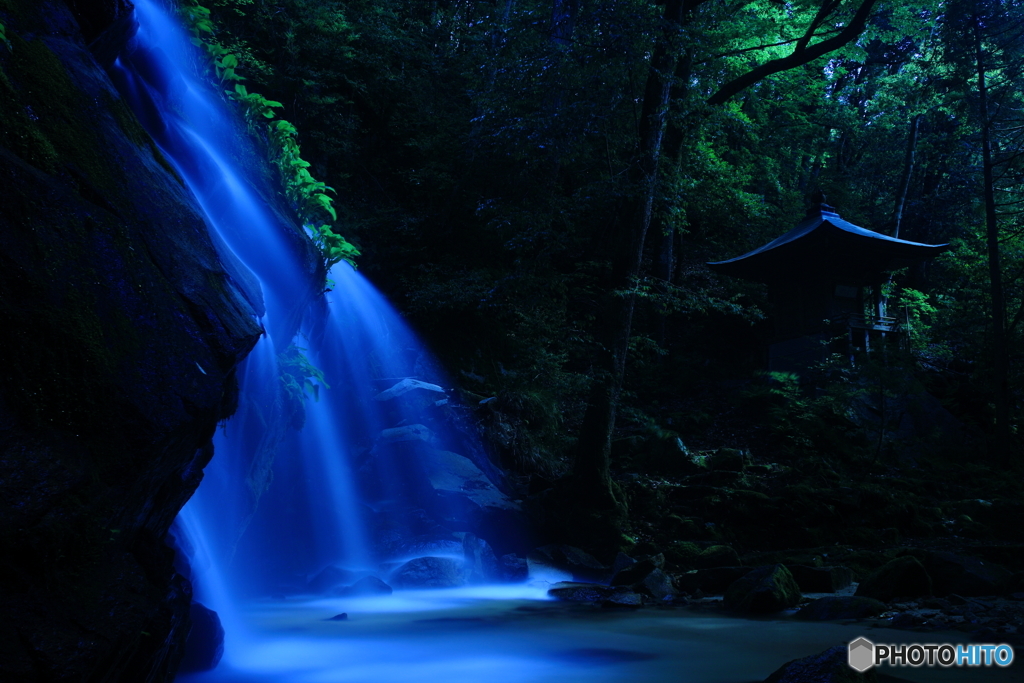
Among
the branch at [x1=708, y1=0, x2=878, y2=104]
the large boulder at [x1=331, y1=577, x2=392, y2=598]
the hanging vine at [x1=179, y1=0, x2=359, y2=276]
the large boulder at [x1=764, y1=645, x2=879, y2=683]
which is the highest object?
the branch at [x1=708, y1=0, x2=878, y2=104]

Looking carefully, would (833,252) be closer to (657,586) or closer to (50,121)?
(657,586)

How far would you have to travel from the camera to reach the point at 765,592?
22.9ft

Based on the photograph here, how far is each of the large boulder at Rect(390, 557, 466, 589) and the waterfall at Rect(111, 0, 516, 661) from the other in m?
0.30

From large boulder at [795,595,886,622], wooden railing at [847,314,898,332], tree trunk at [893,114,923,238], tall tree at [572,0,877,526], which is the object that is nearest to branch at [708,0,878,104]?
tall tree at [572,0,877,526]

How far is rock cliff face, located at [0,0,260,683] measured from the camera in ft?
8.84

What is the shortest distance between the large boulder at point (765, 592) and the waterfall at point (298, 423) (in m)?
3.78

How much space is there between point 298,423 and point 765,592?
239 inches

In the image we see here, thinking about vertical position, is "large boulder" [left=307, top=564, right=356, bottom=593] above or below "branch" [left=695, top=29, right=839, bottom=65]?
below

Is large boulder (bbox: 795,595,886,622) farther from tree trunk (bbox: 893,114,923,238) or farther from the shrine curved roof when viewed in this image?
tree trunk (bbox: 893,114,923,238)

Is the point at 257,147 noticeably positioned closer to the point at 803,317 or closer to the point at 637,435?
the point at 637,435

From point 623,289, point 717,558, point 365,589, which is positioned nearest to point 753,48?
point 623,289

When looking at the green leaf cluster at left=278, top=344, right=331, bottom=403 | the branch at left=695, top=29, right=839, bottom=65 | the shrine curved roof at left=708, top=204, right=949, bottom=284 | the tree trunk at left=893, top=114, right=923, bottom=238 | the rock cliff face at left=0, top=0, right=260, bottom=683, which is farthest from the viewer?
the tree trunk at left=893, top=114, right=923, bottom=238

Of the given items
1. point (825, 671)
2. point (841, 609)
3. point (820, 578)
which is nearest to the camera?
point (825, 671)

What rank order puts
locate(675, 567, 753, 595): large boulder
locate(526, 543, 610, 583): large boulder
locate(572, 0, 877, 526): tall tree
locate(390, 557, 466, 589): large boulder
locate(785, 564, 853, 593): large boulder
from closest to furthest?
locate(785, 564, 853, 593): large boulder < locate(675, 567, 753, 595): large boulder < locate(390, 557, 466, 589): large boulder < locate(526, 543, 610, 583): large boulder < locate(572, 0, 877, 526): tall tree
